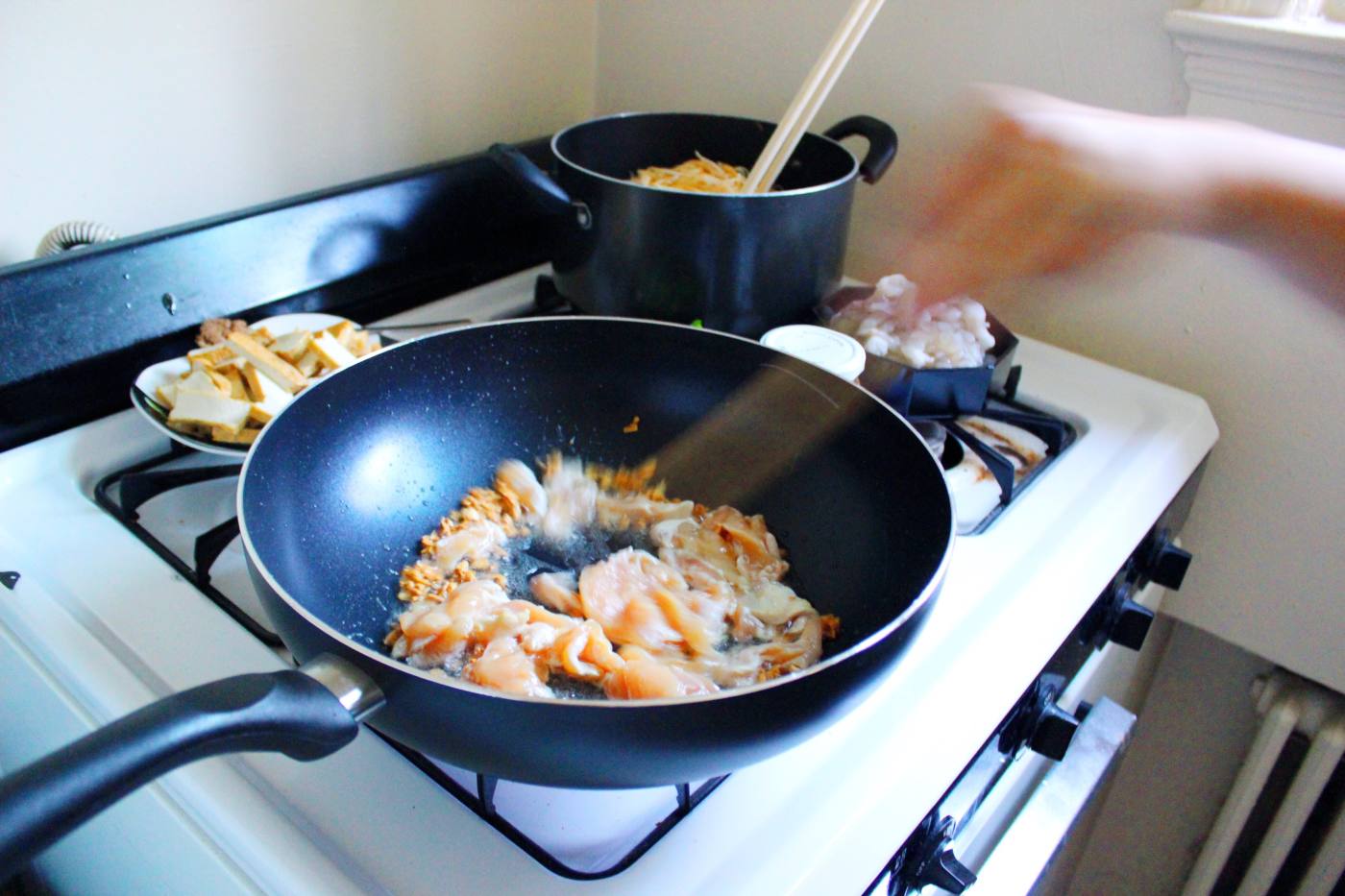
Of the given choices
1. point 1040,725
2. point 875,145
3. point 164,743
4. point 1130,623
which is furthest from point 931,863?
point 875,145

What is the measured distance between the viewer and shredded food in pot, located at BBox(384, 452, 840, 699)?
0.54m

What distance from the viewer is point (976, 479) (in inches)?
30.0

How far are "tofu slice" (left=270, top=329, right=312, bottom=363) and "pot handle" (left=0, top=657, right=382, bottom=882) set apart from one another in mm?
402

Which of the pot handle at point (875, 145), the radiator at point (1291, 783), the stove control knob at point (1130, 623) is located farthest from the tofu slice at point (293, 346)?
the radiator at point (1291, 783)

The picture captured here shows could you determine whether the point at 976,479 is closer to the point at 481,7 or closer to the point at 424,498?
the point at 424,498

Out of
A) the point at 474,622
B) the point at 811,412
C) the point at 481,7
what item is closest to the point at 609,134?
the point at 481,7

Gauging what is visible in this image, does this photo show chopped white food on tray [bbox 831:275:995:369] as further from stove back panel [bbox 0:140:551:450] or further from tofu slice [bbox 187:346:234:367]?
tofu slice [bbox 187:346:234:367]

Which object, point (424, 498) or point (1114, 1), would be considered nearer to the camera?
point (424, 498)

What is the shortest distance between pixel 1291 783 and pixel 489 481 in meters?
0.87

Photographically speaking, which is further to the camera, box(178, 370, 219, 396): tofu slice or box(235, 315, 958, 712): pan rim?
box(178, 370, 219, 396): tofu slice

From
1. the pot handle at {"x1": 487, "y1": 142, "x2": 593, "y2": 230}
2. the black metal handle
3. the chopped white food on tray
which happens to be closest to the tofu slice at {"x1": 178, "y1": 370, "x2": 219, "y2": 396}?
the pot handle at {"x1": 487, "y1": 142, "x2": 593, "y2": 230}

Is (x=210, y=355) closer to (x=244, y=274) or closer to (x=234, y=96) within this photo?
(x=244, y=274)

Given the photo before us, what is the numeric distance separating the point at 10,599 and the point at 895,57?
85 cm

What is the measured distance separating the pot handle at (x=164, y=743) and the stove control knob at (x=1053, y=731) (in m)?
0.45
